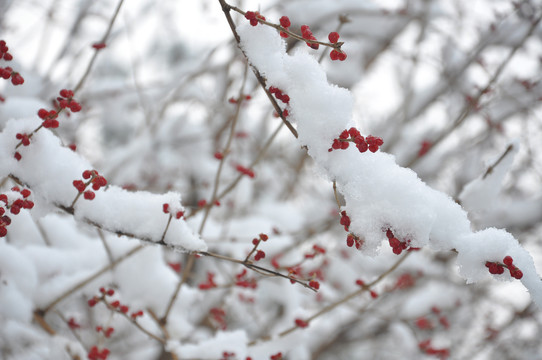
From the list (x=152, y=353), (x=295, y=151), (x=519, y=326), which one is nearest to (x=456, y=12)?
(x=295, y=151)

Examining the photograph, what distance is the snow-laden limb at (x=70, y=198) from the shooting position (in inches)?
44.6

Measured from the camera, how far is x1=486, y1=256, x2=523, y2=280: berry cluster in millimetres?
956

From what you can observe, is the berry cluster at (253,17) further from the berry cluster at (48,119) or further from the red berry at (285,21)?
the berry cluster at (48,119)

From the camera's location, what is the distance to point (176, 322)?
2.06 metres

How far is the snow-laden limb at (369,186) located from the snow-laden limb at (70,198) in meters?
0.45

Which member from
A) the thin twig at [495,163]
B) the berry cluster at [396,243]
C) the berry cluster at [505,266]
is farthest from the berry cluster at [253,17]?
the thin twig at [495,163]

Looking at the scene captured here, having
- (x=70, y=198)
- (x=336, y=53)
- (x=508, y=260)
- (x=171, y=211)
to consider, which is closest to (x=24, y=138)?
(x=70, y=198)

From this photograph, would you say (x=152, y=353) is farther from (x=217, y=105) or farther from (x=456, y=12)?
(x=456, y=12)

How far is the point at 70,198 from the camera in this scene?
1.18 metres

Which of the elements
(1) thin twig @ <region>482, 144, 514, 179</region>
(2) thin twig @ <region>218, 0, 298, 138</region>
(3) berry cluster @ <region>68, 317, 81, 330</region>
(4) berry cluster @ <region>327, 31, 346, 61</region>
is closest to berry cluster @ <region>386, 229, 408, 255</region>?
(2) thin twig @ <region>218, 0, 298, 138</region>

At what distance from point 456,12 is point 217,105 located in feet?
8.21

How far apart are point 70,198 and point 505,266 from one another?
1195 millimetres

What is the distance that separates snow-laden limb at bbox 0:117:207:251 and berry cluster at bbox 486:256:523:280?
76cm

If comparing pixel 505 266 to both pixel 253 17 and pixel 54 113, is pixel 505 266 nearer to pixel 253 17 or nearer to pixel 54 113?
pixel 253 17
